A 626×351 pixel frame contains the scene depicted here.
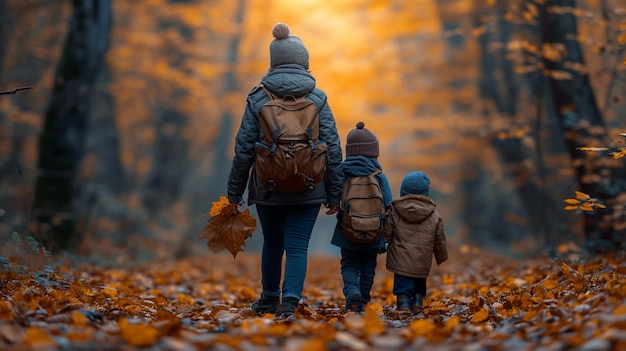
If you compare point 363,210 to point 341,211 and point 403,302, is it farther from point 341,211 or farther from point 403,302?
point 403,302

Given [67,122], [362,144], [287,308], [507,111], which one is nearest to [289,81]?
[362,144]

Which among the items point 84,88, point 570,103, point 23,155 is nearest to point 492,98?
point 570,103

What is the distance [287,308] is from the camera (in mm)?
4707

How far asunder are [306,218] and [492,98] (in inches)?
387

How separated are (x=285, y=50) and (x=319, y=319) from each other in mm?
2069

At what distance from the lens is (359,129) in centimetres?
543

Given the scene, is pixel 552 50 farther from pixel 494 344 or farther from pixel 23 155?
pixel 23 155

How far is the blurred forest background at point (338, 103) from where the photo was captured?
846cm

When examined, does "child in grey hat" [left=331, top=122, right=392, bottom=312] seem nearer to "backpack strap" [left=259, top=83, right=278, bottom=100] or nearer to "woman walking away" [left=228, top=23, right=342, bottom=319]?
"woman walking away" [left=228, top=23, right=342, bottom=319]

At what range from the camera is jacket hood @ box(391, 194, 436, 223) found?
5.38 metres

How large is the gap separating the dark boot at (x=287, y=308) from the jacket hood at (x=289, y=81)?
1.55m

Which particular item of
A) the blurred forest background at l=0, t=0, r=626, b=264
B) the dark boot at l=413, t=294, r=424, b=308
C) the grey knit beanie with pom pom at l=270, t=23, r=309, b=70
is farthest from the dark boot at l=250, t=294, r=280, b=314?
the blurred forest background at l=0, t=0, r=626, b=264

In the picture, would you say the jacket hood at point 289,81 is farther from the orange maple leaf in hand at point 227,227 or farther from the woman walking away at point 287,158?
the orange maple leaf in hand at point 227,227

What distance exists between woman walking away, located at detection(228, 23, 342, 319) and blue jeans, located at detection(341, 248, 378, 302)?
1.85ft
